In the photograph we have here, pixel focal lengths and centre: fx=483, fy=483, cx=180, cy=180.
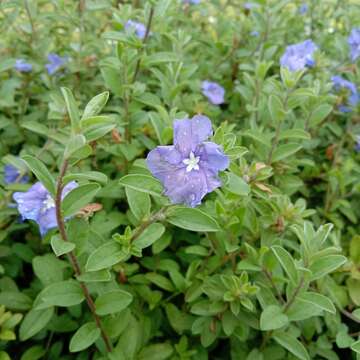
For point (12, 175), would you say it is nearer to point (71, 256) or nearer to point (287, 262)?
point (71, 256)

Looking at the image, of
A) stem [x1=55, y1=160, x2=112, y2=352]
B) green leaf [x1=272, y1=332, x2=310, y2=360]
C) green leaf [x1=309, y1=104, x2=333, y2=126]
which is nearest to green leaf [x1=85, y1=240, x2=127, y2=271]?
stem [x1=55, y1=160, x2=112, y2=352]

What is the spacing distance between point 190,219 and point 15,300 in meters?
0.89

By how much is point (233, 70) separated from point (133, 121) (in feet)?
3.57

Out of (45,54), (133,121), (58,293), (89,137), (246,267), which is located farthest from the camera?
(45,54)

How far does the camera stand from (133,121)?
2.24 m

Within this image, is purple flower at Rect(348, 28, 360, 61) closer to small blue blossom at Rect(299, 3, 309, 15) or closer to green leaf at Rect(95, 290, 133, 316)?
small blue blossom at Rect(299, 3, 309, 15)

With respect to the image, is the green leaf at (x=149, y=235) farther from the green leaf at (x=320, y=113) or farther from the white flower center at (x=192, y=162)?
the green leaf at (x=320, y=113)

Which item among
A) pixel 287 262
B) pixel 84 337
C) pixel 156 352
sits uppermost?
pixel 287 262

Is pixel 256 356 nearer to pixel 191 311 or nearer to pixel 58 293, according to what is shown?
pixel 191 311

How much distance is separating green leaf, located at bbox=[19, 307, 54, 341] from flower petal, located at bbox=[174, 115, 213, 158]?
2.80 ft

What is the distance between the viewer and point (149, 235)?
155cm

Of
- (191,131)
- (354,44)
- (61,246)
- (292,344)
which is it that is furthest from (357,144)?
(61,246)

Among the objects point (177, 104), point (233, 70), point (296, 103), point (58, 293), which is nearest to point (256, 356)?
point (58, 293)

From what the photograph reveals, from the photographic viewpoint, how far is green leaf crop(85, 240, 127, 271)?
1.46 metres
